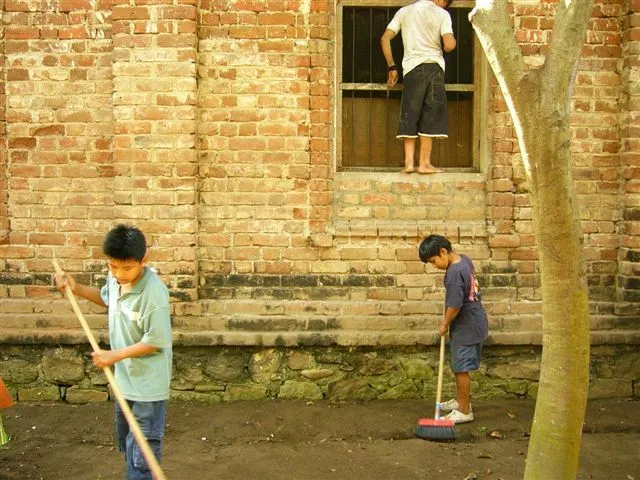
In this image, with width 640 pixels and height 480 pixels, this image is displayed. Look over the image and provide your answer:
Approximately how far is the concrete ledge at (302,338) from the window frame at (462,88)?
1.41 m

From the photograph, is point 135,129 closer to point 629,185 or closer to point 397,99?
point 397,99

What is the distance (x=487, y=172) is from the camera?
6.53 meters

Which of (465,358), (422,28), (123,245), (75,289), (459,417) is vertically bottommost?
(459,417)

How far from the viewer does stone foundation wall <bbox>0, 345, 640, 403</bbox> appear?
6359 millimetres

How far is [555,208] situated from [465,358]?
2.29m

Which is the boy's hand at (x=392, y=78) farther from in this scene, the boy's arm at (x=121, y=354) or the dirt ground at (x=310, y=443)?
the boy's arm at (x=121, y=354)

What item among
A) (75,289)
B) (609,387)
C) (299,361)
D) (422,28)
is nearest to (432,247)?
(299,361)

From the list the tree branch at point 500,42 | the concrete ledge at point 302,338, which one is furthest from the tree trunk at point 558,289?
the concrete ledge at point 302,338

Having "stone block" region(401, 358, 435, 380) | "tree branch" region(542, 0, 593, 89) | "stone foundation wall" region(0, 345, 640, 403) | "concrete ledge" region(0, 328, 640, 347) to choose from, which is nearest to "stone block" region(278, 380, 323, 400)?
"stone foundation wall" region(0, 345, 640, 403)

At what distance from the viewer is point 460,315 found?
588 centimetres

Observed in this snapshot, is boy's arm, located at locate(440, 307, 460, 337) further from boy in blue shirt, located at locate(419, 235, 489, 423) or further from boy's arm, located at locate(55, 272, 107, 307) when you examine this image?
boy's arm, located at locate(55, 272, 107, 307)

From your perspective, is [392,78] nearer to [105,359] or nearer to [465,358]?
[465,358]

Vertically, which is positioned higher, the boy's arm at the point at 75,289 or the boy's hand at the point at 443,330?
the boy's arm at the point at 75,289

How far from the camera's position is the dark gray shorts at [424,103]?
648cm
